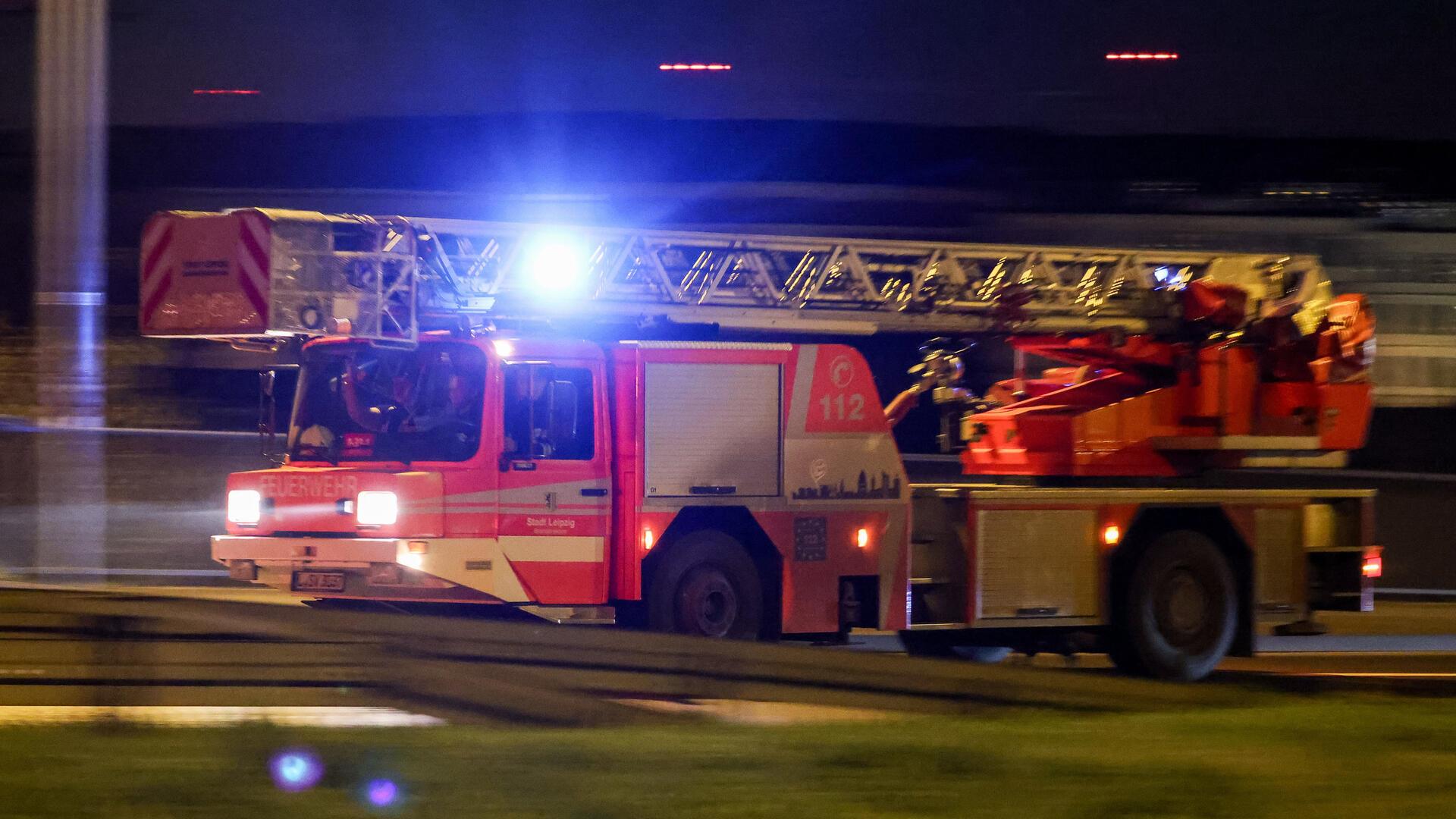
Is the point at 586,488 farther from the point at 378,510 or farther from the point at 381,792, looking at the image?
the point at 381,792

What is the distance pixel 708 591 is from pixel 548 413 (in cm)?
171

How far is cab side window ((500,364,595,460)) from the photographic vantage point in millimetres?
10352

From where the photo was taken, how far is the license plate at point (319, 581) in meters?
10.0

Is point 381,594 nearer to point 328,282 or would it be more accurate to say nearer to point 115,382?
point 328,282

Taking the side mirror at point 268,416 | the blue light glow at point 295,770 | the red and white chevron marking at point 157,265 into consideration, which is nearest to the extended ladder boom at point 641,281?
the red and white chevron marking at point 157,265

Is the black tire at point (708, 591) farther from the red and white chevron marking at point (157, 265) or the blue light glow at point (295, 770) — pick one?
the blue light glow at point (295, 770)

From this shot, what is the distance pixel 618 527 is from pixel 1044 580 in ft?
11.1

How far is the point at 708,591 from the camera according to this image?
10609 mm

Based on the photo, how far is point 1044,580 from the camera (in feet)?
37.5

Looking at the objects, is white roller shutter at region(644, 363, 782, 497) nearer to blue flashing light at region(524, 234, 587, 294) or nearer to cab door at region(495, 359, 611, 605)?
cab door at region(495, 359, 611, 605)

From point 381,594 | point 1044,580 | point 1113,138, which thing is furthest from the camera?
point 1113,138

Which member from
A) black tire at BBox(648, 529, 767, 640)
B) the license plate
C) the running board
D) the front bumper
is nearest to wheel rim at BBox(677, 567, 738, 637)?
black tire at BBox(648, 529, 767, 640)

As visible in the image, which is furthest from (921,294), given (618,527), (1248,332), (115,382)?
(115,382)

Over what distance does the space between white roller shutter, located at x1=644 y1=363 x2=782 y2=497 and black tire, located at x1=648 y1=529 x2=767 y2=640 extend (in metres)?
0.40
